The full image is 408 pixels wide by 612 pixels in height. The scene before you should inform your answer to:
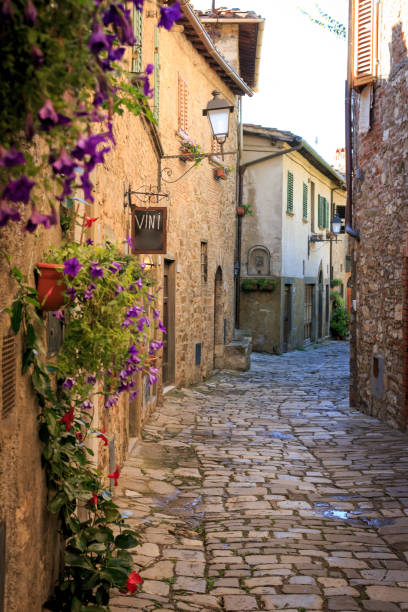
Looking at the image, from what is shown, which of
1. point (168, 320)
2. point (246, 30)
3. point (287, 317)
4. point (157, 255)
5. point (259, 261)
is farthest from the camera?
point (287, 317)

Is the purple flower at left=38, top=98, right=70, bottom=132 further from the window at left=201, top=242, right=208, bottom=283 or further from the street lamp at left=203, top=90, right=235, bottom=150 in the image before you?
the window at left=201, top=242, right=208, bottom=283

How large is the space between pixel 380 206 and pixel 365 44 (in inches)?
94.9

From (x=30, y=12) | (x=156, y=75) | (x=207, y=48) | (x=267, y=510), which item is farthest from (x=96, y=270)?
(x=207, y=48)

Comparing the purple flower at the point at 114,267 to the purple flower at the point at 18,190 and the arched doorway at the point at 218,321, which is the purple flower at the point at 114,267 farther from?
the arched doorway at the point at 218,321

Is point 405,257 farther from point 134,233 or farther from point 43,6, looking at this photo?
point 43,6

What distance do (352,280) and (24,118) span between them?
10.4 meters

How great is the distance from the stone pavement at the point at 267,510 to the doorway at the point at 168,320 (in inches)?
35.6

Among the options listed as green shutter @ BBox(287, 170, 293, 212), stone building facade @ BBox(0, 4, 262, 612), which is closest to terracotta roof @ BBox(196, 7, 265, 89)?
stone building facade @ BBox(0, 4, 262, 612)

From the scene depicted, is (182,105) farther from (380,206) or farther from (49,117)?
(49,117)

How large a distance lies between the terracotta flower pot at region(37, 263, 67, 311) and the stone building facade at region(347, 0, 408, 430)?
6.66 metres

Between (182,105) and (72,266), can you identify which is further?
(182,105)

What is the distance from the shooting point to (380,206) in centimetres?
994

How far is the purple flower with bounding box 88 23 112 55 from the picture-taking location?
1.44 meters

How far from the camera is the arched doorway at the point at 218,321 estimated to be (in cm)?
1551
